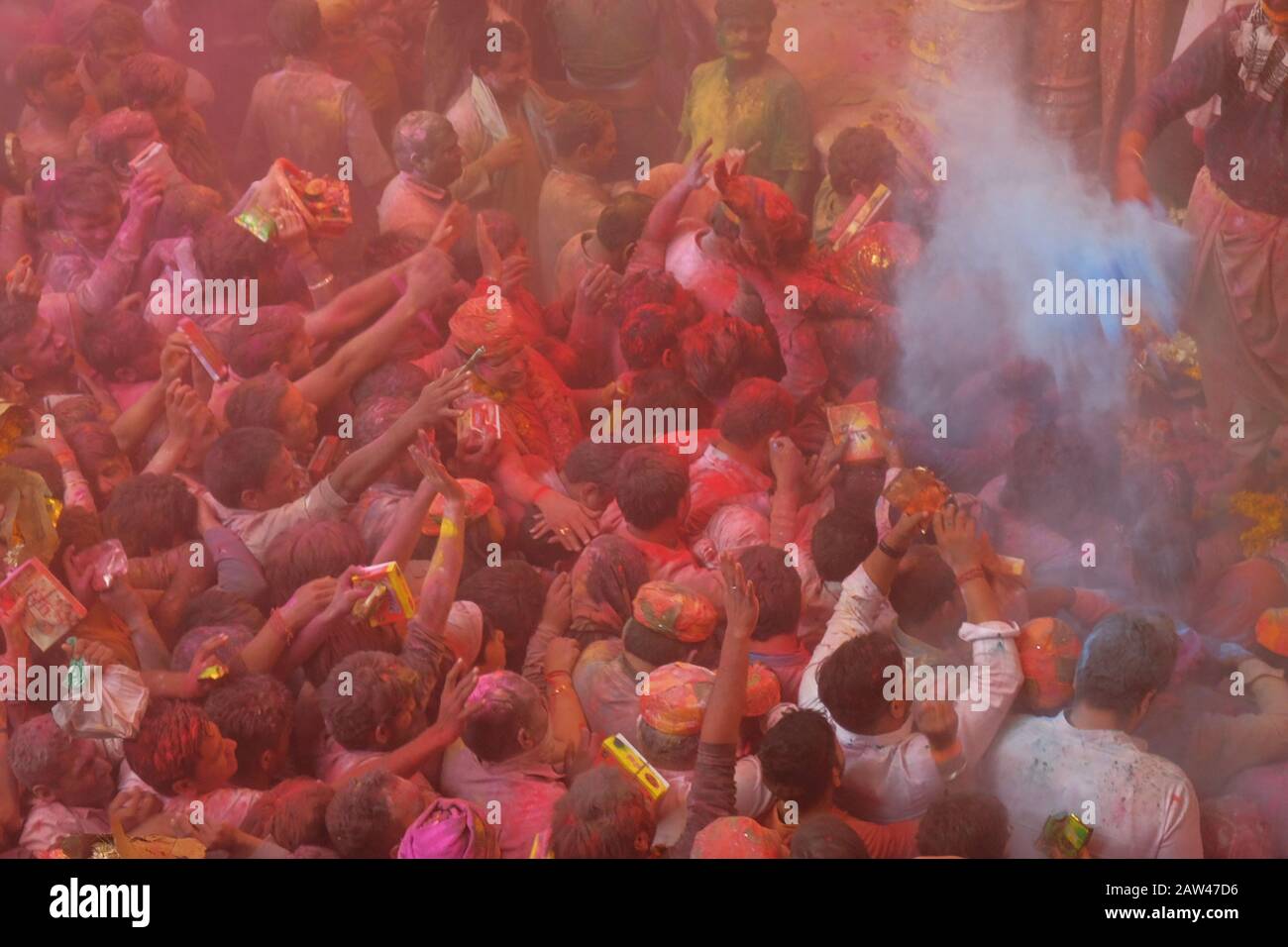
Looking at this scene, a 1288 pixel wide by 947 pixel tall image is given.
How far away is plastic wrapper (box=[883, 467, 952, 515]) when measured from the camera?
873cm

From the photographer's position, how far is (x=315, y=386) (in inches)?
356

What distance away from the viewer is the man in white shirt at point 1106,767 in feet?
27.3

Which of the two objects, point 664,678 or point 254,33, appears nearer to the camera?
point 664,678

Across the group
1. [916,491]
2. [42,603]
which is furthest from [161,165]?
[916,491]

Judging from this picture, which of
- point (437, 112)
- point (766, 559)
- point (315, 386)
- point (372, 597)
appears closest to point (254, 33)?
point (437, 112)

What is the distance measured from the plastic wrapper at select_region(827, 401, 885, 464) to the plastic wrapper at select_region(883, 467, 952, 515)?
16 cm

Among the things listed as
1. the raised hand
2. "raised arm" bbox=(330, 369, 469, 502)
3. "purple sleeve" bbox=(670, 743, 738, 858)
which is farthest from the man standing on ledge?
"raised arm" bbox=(330, 369, 469, 502)

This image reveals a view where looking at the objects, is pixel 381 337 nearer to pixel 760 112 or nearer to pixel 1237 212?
pixel 760 112

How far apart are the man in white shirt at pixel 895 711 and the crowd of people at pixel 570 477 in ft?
0.06

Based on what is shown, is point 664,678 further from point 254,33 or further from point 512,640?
point 254,33

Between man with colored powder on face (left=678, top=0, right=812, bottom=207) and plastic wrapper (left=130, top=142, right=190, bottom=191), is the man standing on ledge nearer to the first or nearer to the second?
man with colored powder on face (left=678, top=0, right=812, bottom=207)

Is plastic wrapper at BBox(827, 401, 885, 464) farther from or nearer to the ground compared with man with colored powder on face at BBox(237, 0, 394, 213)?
nearer to the ground

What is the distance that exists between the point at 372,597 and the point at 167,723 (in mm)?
913
